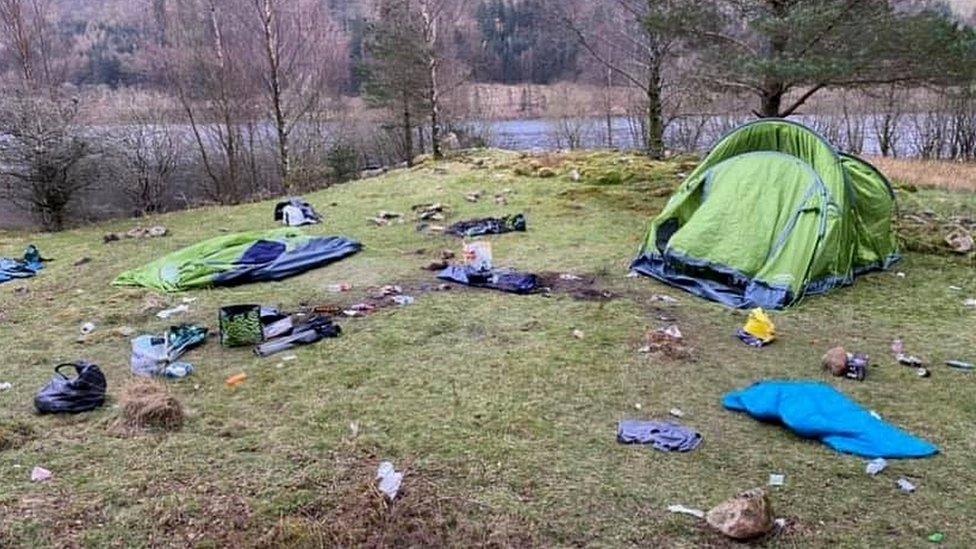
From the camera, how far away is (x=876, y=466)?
118 inches

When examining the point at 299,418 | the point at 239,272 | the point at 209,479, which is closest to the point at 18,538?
the point at 209,479

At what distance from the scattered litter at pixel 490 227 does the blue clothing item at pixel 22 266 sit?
448cm

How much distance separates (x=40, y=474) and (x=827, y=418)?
11.6 feet

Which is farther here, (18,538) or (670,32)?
(670,32)

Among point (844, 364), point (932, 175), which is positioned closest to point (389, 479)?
point (844, 364)

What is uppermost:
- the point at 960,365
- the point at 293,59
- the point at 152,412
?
the point at 293,59

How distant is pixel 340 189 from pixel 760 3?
742 centimetres

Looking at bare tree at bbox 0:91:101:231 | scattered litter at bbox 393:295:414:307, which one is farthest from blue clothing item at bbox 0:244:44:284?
scattered litter at bbox 393:295:414:307

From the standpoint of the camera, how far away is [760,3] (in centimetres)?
844

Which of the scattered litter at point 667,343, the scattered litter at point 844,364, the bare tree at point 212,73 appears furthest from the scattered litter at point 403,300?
the bare tree at point 212,73

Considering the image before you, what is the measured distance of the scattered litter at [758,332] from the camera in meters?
4.62

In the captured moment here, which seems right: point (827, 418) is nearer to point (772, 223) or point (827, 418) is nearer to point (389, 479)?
point (389, 479)

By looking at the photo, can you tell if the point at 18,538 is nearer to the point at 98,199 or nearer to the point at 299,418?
the point at 299,418

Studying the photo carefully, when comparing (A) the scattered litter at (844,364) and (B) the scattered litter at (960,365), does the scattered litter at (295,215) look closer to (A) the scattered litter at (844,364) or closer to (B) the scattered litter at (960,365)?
(A) the scattered litter at (844,364)
